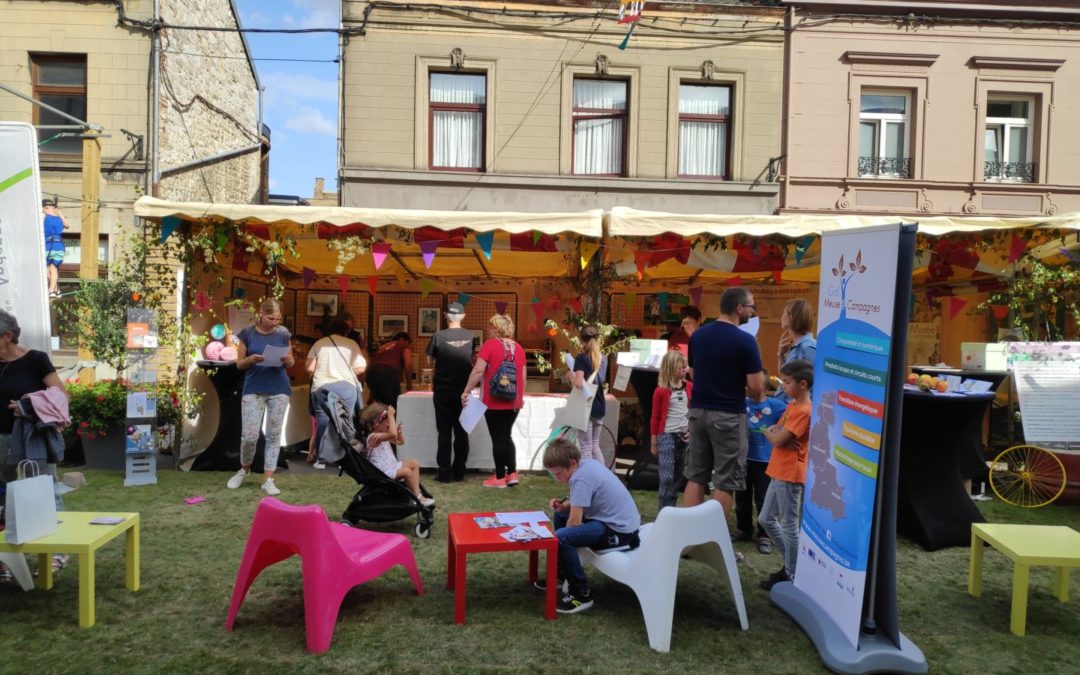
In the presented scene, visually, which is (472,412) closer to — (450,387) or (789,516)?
(450,387)

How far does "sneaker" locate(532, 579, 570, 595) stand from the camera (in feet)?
12.6

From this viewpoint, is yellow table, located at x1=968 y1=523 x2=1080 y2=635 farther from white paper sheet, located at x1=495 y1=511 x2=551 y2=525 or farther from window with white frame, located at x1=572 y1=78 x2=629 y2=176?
window with white frame, located at x1=572 y1=78 x2=629 y2=176

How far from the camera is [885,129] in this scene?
1281 cm

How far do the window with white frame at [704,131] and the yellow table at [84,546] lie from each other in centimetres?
1076

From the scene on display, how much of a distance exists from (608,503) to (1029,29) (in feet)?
45.1

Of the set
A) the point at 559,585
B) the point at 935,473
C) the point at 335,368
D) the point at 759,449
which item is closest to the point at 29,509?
the point at 559,585

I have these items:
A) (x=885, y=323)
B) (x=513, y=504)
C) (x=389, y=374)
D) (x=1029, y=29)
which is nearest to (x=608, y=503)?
(x=885, y=323)

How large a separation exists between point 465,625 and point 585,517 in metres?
0.83

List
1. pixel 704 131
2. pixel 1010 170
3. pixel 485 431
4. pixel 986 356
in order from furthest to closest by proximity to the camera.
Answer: pixel 1010 170
pixel 704 131
pixel 485 431
pixel 986 356

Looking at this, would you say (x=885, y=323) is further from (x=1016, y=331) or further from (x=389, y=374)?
(x=389, y=374)

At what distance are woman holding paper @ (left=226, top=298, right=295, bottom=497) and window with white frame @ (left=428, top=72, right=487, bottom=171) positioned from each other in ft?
22.4

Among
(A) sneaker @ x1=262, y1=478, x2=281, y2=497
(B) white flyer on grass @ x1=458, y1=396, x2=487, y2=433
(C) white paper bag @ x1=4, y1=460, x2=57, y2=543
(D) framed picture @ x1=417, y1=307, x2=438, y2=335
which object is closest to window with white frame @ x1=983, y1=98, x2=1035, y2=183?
(D) framed picture @ x1=417, y1=307, x2=438, y2=335

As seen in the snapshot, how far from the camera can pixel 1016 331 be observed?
7117 mm

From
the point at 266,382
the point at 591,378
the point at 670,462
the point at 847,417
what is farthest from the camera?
the point at 591,378
